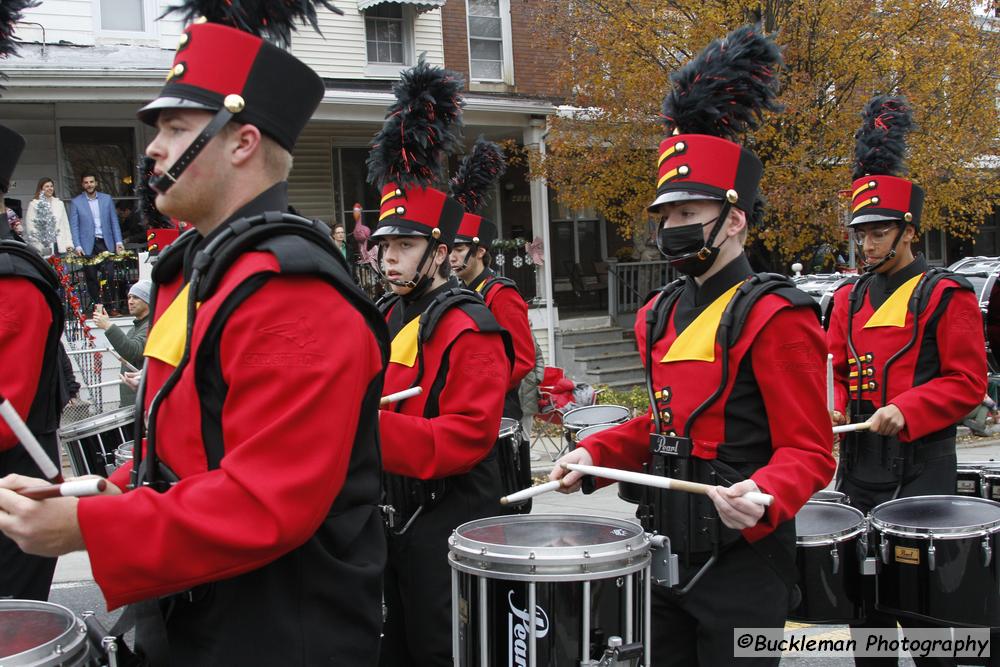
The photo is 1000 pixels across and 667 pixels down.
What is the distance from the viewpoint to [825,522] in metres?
4.50

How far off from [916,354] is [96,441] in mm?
4335

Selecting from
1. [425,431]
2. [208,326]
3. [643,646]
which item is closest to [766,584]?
[643,646]

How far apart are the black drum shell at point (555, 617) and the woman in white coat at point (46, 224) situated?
40.7ft

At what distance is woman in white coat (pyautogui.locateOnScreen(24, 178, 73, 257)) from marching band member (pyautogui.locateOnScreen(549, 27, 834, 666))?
12.1m

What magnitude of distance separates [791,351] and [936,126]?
14.4m

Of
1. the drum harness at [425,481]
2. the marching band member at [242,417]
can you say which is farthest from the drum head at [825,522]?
the marching band member at [242,417]

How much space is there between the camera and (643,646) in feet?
10.3

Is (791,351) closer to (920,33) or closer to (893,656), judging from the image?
(893,656)

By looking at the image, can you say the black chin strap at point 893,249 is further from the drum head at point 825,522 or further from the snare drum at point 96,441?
the snare drum at point 96,441

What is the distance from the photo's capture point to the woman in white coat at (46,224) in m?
14.0

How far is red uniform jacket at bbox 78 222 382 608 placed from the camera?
2158mm

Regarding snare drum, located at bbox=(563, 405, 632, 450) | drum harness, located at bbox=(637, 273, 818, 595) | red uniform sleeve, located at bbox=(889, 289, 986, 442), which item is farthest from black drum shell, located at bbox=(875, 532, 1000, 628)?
snare drum, located at bbox=(563, 405, 632, 450)

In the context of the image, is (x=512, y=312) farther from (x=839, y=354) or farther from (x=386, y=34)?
(x=386, y=34)

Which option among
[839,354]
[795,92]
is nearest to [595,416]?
[839,354]
